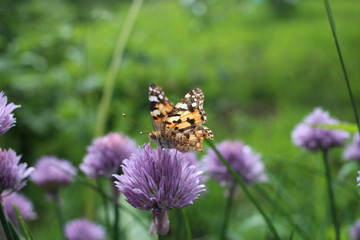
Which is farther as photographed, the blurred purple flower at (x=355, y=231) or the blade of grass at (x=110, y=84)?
the blade of grass at (x=110, y=84)

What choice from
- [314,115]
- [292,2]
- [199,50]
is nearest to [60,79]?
[292,2]

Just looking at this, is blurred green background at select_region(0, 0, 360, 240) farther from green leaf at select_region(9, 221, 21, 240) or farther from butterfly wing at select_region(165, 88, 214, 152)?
green leaf at select_region(9, 221, 21, 240)

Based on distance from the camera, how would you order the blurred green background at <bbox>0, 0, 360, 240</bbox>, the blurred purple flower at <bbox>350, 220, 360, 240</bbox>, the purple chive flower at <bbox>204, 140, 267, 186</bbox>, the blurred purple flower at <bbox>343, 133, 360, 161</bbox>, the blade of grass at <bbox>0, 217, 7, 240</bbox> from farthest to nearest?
the blurred green background at <bbox>0, 0, 360, 240</bbox> < the blurred purple flower at <bbox>343, 133, 360, 161</bbox> < the purple chive flower at <bbox>204, 140, 267, 186</bbox> < the blurred purple flower at <bbox>350, 220, 360, 240</bbox> < the blade of grass at <bbox>0, 217, 7, 240</bbox>

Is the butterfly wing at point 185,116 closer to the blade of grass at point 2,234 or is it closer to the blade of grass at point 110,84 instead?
the blade of grass at point 2,234

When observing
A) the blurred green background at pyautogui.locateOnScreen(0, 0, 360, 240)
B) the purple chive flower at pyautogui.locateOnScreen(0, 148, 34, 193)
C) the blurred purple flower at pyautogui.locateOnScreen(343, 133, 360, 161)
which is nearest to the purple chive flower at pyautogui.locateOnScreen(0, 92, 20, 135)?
the purple chive flower at pyautogui.locateOnScreen(0, 148, 34, 193)

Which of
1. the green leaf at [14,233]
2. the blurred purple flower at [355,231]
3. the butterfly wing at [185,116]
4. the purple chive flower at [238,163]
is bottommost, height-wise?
the green leaf at [14,233]

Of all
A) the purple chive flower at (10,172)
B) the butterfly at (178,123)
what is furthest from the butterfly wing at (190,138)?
the purple chive flower at (10,172)

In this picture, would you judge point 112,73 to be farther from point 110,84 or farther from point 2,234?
point 2,234

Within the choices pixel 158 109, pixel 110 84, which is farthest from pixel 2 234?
pixel 110 84
